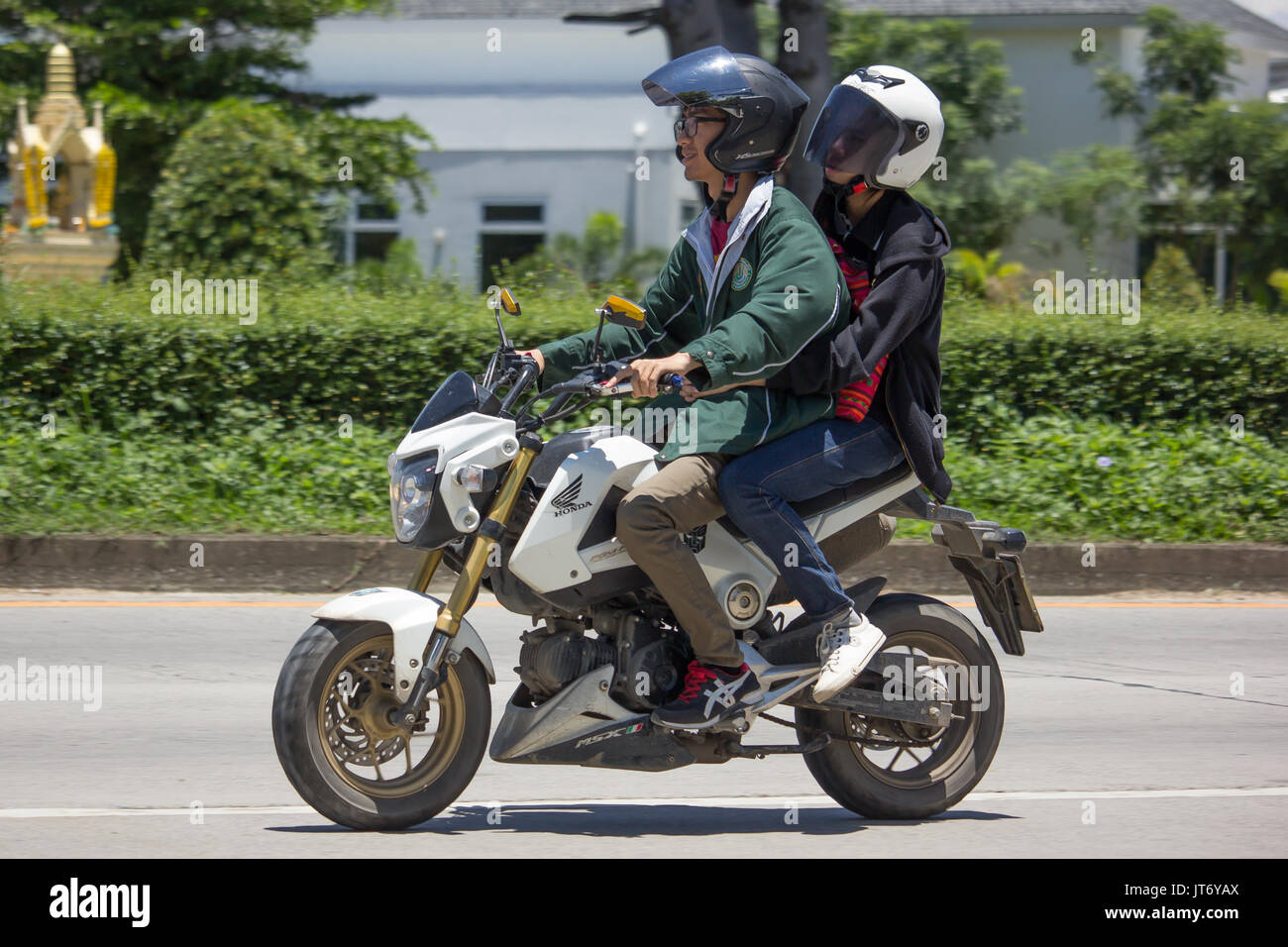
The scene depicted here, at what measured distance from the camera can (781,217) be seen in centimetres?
491

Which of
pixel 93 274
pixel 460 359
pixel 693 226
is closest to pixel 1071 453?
pixel 460 359

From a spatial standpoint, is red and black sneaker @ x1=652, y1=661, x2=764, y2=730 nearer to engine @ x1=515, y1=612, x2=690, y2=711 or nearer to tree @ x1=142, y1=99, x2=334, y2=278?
engine @ x1=515, y1=612, x2=690, y2=711

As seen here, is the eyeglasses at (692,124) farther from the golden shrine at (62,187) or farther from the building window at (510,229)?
the building window at (510,229)

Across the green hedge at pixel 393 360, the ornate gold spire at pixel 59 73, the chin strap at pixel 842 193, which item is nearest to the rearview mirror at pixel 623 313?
the chin strap at pixel 842 193

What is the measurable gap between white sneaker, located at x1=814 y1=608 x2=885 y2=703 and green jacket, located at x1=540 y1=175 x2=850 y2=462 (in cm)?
60

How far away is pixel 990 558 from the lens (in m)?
5.25

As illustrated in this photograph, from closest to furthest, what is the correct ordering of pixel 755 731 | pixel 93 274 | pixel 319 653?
1. pixel 319 653
2. pixel 755 731
3. pixel 93 274

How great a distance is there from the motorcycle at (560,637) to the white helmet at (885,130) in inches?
35.6

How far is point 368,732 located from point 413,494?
0.68 metres

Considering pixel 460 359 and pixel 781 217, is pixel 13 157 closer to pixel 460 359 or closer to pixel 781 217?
pixel 460 359

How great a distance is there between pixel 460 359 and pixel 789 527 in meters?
7.07

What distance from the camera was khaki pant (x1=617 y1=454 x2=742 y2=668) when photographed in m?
4.77

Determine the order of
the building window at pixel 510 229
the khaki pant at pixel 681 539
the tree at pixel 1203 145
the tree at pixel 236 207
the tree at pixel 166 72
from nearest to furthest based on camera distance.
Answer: the khaki pant at pixel 681 539 → the tree at pixel 236 207 → the tree at pixel 166 72 → the tree at pixel 1203 145 → the building window at pixel 510 229

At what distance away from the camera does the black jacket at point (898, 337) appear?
491 cm
